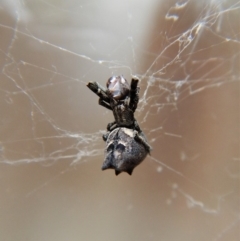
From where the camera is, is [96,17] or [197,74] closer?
[96,17]

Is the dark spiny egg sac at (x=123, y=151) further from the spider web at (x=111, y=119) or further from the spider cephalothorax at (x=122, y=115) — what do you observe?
the spider web at (x=111, y=119)

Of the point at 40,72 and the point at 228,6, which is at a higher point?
the point at 228,6

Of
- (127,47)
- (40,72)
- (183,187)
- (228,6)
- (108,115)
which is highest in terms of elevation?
(228,6)

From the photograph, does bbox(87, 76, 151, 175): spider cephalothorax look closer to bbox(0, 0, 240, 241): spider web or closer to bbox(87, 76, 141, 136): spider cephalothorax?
bbox(87, 76, 141, 136): spider cephalothorax

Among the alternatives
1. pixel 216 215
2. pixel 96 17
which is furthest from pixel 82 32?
pixel 216 215

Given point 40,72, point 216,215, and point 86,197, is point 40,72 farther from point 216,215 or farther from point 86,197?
point 216,215

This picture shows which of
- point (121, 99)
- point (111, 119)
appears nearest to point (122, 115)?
point (121, 99)

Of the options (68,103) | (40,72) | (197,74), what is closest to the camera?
(40,72)
